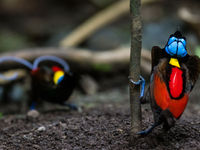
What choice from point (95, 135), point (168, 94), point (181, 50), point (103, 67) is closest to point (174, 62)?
point (181, 50)

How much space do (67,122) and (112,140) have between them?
63 centimetres

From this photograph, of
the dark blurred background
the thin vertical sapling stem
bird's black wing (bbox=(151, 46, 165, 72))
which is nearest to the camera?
the thin vertical sapling stem

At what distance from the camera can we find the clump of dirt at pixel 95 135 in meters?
2.41

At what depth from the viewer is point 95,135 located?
2.64 m

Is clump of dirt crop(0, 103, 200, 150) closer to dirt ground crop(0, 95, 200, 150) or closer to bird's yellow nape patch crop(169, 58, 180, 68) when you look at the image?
dirt ground crop(0, 95, 200, 150)

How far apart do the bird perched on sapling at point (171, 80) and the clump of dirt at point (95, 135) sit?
0.14 metres

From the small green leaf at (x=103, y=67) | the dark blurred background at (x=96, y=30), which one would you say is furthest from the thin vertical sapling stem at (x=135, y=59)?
the small green leaf at (x=103, y=67)

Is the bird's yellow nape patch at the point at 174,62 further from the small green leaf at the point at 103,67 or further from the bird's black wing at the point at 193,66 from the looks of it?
the small green leaf at the point at 103,67

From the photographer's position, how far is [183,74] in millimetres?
2354

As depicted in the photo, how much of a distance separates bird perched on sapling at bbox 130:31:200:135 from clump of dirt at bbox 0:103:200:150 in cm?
14

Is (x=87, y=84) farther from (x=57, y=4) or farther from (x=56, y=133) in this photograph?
(x=57, y=4)

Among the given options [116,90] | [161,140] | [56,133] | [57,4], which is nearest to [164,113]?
[161,140]

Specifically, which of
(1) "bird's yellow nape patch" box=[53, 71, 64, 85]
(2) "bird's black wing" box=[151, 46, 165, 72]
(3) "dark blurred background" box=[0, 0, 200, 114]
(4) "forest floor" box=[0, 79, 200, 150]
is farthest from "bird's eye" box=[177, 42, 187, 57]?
(3) "dark blurred background" box=[0, 0, 200, 114]

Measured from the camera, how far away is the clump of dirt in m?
2.41
